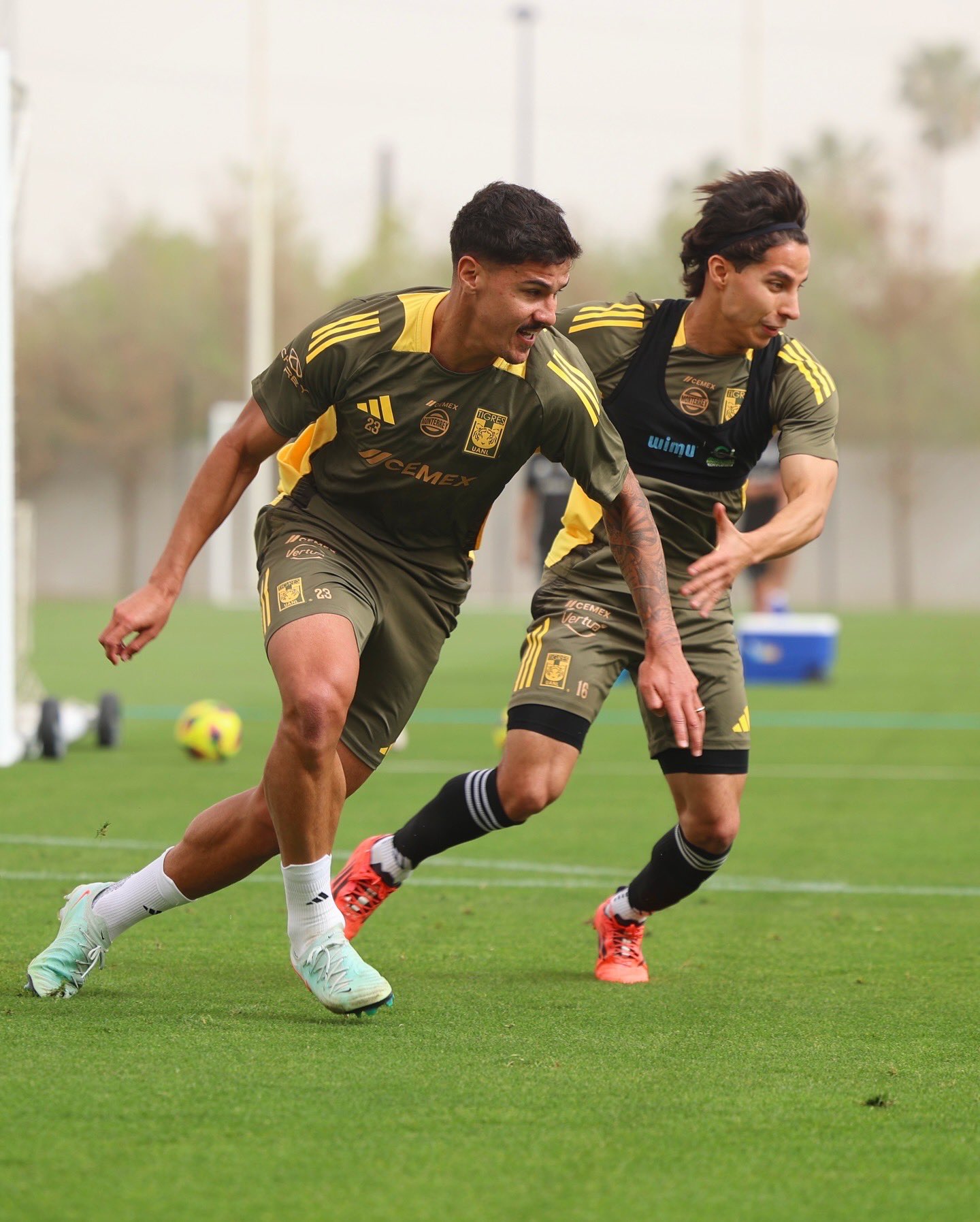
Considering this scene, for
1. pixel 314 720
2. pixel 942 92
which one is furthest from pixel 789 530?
pixel 942 92

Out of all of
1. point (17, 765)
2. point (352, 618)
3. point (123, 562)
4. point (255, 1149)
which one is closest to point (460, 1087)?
point (255, 1149)

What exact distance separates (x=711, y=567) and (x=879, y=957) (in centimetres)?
152

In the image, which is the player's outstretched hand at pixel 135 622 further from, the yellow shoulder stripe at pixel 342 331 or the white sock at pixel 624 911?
the white sock at pixel 624 911

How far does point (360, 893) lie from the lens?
16.3ft

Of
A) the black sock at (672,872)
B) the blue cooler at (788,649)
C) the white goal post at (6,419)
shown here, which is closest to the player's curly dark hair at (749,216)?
the black sock at (672,872)

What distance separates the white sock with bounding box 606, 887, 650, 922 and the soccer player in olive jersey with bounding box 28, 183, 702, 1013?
862 millimetres

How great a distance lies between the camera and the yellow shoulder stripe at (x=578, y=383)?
4270 millimetres

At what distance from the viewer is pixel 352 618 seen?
421cm

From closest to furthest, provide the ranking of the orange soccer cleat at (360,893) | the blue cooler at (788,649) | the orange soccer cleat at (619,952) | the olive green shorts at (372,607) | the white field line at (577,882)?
the olive green shorts at (372,607), the orange soccer cleat at (619,952), the orange soccer cleat at (360,893), the white field line at (577,882), the blue cooler at (788,649)

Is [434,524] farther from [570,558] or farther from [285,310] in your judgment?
[285,310]

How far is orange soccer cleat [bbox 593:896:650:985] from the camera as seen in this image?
186 inches

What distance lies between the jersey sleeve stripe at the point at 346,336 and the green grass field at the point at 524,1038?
5.27 feet

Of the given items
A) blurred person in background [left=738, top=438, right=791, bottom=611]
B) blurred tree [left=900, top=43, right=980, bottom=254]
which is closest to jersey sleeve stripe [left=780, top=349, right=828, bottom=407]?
blurred person in background [left=738, top=438, right=791, bottom=611]

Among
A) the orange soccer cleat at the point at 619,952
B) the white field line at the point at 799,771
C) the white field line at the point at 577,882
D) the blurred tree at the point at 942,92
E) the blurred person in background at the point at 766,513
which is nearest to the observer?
the orange soccer cleat at the point at 619,952
